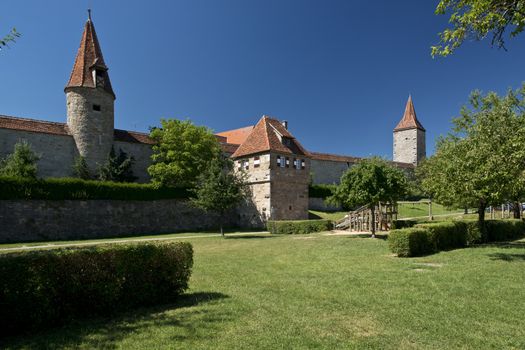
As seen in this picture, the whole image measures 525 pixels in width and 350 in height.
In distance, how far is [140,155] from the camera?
39969 mm

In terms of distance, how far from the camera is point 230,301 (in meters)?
7.87

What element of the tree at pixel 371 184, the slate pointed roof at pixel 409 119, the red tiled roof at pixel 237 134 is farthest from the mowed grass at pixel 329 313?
the slate pointed roof at pixel 409 119

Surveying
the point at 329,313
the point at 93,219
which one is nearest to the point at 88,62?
the point at 93,219

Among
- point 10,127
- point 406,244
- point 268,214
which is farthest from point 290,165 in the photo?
point 10,127

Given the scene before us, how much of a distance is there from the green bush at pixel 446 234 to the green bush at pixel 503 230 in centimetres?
327

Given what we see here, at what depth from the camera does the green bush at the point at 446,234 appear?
16.2 meters

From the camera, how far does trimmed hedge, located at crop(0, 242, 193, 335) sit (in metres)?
5.82

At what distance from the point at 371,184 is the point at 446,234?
5.45 metres

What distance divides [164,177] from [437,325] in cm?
3234

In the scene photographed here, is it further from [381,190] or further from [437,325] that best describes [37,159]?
[437,325]

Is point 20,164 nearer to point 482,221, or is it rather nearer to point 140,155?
point 140,155

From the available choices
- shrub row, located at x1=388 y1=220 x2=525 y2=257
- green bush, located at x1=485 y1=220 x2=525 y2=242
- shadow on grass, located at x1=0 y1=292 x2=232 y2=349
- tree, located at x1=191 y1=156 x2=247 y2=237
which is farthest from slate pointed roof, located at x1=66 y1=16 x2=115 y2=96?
green bush, located at x1=485 y1=220 x2=525 y2=242

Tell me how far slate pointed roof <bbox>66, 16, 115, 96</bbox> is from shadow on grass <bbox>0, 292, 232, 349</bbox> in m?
33.0

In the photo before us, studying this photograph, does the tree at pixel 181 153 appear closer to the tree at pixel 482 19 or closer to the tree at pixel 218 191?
the tree at pixel 218 191
